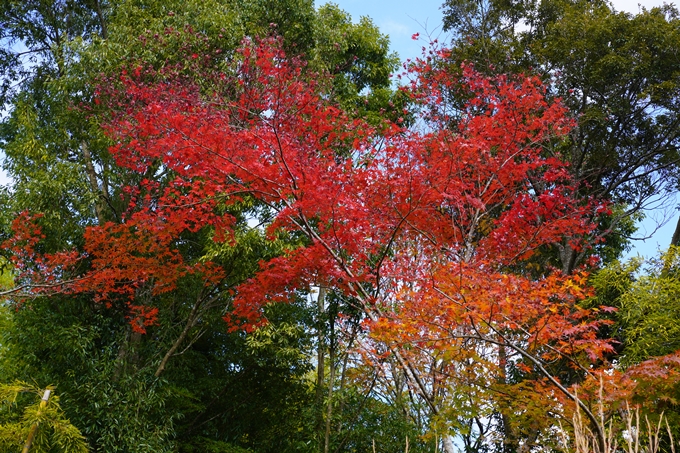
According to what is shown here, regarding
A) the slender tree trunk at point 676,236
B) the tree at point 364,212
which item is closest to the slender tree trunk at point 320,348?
the tree at point 364,212

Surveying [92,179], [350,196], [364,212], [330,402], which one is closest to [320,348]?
[330,402]

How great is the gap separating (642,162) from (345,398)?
19.1 ft

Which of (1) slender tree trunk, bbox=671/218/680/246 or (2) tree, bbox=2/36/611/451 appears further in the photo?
(1) slender tree trunk, bbox=671/218/680/246

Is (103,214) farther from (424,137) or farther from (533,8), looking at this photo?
(533,8)

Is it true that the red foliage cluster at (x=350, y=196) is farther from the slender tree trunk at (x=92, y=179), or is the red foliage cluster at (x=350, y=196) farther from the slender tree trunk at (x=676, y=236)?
the slender tree trunk at (x=676, y=236)

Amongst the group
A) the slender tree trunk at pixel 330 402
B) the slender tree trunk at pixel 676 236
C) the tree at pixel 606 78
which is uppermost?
the tree at pixel 606 78

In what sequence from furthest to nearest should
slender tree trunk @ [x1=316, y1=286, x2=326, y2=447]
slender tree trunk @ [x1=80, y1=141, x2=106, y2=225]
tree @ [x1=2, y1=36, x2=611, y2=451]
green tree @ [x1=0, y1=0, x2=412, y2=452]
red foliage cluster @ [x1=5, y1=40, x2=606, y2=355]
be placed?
1. slender tree trunk @ [x1=80, y1=141, x2=106, y2=225]
2. slender tree trunk @ [x1=316, y1=286, x2=326, y2=447]
3. green tree @ [x1=0, y1=0, x2=412, y2=452]
4. red foliage cluster @ [x1=5, y1=40, x2=606, y2=355]
5. tree @ [x1=2, y1=36, x2=611, y2=451]

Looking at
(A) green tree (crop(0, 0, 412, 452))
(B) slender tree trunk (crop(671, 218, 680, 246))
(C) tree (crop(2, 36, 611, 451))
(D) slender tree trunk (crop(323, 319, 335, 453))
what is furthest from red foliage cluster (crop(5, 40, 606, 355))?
(B) slender tree trunk (crop(671, 218, 680, 246))

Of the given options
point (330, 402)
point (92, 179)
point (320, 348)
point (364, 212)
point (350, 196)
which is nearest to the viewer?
point (364, 212)

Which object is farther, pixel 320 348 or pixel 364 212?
pixel 320 348

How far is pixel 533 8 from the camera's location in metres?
10.6

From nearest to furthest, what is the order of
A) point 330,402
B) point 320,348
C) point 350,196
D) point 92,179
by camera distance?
point 350,196
point 330,402
point 320,348
point 92,179

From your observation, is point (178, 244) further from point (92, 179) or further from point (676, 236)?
point (676, 236)

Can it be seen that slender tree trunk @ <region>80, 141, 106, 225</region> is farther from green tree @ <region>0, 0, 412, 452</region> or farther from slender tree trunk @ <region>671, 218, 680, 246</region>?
slender tree trunk @ <region>671, 218, 680, 246</region>
